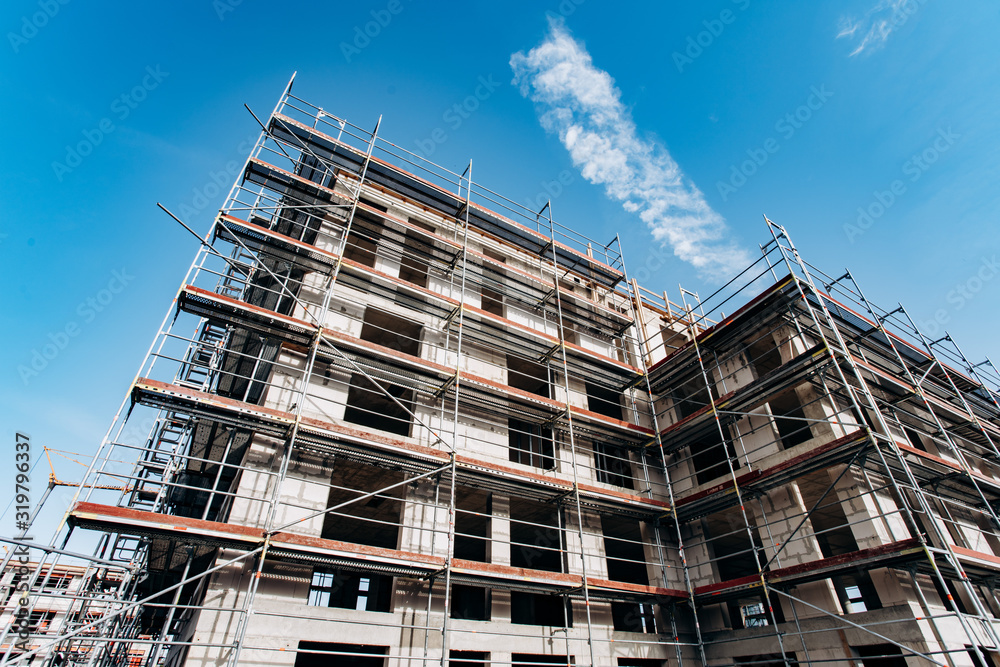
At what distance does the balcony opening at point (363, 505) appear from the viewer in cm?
1134

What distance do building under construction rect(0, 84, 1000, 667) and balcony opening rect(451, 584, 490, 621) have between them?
0.38 ft

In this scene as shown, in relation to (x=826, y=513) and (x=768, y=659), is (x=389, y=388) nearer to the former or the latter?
(x=768, y=659)

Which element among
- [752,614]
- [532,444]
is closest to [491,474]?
[532,444]

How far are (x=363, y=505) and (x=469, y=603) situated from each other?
19.8ft

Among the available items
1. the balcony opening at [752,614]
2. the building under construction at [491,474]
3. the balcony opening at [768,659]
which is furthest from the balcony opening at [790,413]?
the balcony opening at [752,614]

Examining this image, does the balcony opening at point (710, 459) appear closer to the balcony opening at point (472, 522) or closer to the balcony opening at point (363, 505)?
the balcony opening at point (472, 522)

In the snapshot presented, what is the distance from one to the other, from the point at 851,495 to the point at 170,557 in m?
14.3

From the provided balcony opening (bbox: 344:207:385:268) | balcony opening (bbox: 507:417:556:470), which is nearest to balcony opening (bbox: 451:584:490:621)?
balcony opening (bbox: 507:417:556:470)

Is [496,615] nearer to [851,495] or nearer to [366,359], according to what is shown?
[366,359]

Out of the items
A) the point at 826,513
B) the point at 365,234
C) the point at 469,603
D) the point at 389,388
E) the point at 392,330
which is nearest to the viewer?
the point at 389,388

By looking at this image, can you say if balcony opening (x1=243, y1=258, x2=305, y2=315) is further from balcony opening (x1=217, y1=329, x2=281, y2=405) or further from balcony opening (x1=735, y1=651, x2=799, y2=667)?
balcony opening (x1=735, y1=651, x2=799, y2=667)

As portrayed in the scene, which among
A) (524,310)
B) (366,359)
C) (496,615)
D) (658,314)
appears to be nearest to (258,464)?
(366,359)

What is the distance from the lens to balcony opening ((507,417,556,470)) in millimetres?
13484

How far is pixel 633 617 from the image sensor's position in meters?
13.1
